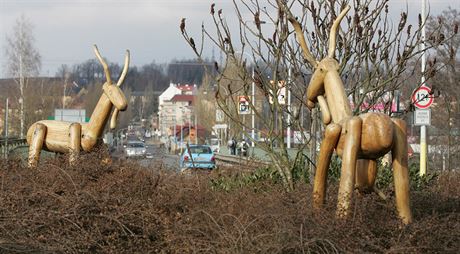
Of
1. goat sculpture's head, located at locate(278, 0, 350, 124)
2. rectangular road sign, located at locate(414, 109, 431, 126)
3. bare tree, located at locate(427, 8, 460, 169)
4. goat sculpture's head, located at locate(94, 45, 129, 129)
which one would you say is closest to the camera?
goat sculpture's head, located at locate(278, 0, 350, 124)

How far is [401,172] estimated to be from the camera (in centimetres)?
712

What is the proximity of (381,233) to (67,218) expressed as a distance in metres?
3.12

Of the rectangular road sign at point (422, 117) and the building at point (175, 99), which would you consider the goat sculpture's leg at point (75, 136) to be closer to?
the rectangular road sign at point (422, 117)

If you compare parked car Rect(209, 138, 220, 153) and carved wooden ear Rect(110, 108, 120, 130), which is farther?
parked car Rect(209, 138, 220, 153)

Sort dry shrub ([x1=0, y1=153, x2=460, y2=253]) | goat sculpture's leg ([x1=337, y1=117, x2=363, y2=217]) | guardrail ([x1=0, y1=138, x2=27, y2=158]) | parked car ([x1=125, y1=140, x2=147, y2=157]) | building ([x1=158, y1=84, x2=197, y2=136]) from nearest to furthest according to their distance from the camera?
dry shrub ([x1=0, y1=153, x2=460, y2=253]) → goat sculpture's leg ([x1=337, y1=117, x2=363, y2=217]) → parked car ([x1=125, y1=140, x2=147, y2=157]) → guardrail ([x1=0, y1=138, x2=27, y2=158]) → building ([x1=158, y1=84, x2=197, y2=136])

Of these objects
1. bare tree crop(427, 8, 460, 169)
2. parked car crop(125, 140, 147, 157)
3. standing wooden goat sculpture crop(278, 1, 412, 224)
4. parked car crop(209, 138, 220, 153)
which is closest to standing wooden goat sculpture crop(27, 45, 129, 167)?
parked car crop(125, 140, 147, 157)

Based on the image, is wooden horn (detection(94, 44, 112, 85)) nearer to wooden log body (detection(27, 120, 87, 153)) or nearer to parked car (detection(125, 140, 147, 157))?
wooden log body (detection(27, 120, 87, 153))

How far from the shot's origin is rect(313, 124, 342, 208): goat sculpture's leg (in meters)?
7.39

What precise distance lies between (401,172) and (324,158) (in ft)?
2.47

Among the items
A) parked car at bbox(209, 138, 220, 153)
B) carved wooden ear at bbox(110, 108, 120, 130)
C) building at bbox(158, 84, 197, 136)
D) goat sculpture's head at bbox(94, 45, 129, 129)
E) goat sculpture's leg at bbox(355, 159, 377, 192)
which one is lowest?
parked car at bbox(209, 138, 220, 153)

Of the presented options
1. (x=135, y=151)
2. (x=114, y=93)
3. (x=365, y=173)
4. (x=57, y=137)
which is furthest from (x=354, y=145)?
(x=135, y=151)

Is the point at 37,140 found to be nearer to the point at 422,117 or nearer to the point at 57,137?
the point at 57,137

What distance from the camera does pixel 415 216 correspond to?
24.6ft

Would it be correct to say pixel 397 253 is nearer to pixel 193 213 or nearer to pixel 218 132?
pixel 193 213
